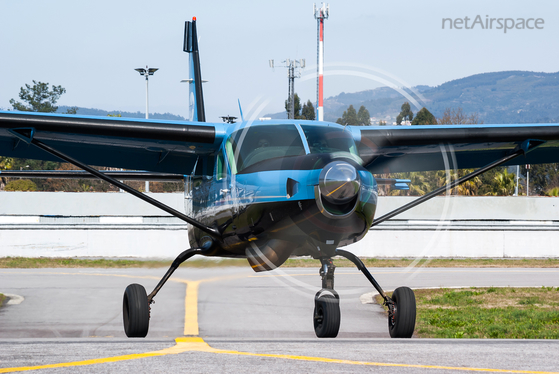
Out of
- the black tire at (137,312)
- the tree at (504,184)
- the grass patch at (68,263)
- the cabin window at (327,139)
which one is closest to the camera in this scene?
the cabin window at (327,139)

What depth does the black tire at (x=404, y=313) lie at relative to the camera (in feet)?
30.2

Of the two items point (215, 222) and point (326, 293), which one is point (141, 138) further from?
point (326, 293)

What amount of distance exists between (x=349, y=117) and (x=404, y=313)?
3.35m

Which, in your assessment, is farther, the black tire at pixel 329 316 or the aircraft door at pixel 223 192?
the black tire at pixel 329 316

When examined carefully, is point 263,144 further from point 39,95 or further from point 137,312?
point 39,95

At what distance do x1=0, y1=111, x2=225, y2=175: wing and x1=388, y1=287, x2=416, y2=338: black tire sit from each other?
3.89 meters

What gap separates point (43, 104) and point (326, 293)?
93783 millimetres

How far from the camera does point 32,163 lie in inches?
2945

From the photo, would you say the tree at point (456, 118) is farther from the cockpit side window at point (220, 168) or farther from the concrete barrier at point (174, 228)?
the cockpit side window at point (220, 168)

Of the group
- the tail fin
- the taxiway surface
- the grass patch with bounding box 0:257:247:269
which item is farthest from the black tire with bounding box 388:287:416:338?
the grass patch with bounding box 0:257:247:269

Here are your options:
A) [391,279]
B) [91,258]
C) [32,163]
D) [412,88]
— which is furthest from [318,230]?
[32,163]

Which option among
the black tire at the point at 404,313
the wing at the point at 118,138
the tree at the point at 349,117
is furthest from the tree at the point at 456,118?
the black tire at the point at 404,313

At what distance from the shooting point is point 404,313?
9.23 meters

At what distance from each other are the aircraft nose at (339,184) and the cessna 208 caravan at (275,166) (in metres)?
0.01
